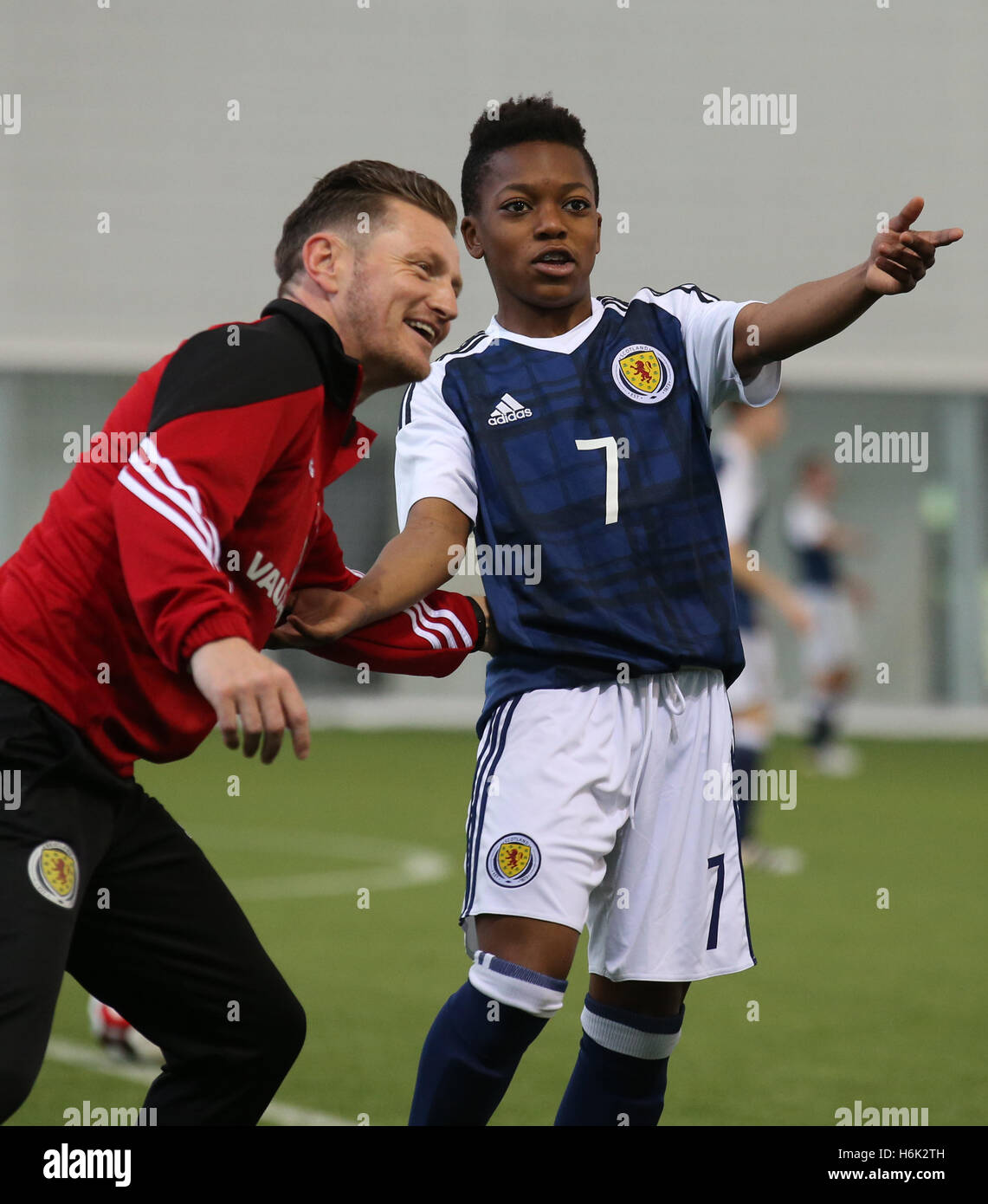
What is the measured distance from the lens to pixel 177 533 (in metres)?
2.35

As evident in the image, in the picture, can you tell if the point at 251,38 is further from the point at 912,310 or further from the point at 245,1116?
the point at 245,1116

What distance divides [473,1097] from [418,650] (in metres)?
0.87

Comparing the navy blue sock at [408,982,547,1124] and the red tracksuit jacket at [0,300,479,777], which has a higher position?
the red tracksuit jacket at [0,300,479,777]

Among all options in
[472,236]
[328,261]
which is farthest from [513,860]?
[472,236]

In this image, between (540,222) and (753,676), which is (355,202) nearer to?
(540,222)

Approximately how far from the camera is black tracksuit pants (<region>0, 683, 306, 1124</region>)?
250 centimetres

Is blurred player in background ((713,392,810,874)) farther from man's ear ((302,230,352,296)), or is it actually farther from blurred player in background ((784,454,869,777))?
blurred player in background ((784,454,869,777))

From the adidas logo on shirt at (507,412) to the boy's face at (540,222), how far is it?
0.23 metres

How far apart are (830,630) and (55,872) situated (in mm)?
12430

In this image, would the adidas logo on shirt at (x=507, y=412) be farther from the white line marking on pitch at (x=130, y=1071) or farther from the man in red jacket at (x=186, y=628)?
the white line marking on pitch at (x=130, y=1071)

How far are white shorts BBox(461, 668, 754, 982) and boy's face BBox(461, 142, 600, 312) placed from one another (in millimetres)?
832

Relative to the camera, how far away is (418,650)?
3.25 metres

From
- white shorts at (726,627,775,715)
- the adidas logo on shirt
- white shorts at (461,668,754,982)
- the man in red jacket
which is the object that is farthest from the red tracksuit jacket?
white shorts at (726,627,775,715)

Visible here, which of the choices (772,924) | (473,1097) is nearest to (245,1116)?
(473,1097)
